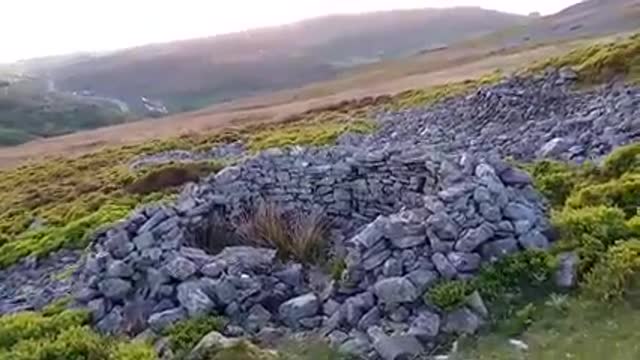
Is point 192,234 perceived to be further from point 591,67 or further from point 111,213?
point 591,67

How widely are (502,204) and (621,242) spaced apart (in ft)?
6.29

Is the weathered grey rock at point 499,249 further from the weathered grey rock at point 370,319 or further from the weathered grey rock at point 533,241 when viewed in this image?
the weathered grey rock at point 370,319

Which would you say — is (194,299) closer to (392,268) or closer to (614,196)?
(392,268)

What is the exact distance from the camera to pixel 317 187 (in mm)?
18875

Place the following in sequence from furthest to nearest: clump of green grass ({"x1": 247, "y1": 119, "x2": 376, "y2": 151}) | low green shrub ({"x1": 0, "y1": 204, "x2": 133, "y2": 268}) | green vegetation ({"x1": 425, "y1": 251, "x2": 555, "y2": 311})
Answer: clump of green grass ({"x1": 247, "y1": 119, "x2": 376, "y2": 151})
low green shrub ({"x1": 0, "y1": 204, "x2": 133, "y2": 268})
green vegetation ({"x1": 425, "y1": 251, "x2": 555, "y2": 311})

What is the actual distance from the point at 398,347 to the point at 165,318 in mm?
3858

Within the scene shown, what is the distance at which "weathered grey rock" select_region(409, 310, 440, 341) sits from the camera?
13.0 m

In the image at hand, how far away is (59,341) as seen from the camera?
14.2 m

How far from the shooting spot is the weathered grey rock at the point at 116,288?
16.0 metres

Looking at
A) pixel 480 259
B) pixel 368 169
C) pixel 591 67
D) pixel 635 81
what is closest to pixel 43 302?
pixel 368 169

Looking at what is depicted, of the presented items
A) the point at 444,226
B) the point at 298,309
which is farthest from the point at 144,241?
the point at 444,226

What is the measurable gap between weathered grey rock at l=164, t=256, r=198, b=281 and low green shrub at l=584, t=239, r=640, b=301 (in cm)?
611

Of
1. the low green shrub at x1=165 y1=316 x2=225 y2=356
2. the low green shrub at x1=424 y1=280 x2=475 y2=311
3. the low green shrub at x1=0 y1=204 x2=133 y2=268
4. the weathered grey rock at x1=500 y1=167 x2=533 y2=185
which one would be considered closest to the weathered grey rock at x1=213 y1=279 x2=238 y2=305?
the low green shrub at x1=165 y1=316 x2=225 y2=356

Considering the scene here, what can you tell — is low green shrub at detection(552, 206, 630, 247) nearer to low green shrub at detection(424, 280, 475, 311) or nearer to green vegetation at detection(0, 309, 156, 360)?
low green shrub at detection(424, 280, 475, 311)
